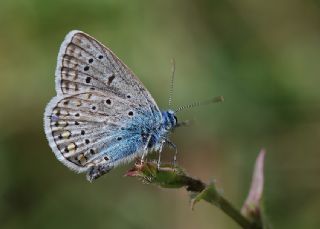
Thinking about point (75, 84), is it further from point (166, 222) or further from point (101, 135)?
point (166, 222)

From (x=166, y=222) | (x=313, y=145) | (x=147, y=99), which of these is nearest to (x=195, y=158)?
(x=166, y=222)

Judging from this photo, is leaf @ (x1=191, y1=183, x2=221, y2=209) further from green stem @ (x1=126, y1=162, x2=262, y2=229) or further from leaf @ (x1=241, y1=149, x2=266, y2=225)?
leaf @ (x1=241, y1=149, x2=266, y2=225)

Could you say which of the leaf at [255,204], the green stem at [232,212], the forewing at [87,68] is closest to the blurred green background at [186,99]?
the forewing at [87,68]

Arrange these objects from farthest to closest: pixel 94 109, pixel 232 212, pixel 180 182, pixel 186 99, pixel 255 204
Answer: pixel 186 99 → pixel 94 109 → pixel 255 204 → pixel 232 212 → pixel 180 182

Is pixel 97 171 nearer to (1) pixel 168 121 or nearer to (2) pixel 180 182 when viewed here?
(1) pixel 168 121

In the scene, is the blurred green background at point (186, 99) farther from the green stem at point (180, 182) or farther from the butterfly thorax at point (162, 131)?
the green stem at point (180, 182)

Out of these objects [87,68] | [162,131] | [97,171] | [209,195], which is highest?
[87,68]

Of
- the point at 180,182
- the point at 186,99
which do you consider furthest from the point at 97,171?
the point at 186,99
